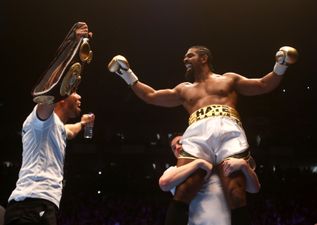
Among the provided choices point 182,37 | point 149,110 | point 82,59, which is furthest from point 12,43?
point 149,110

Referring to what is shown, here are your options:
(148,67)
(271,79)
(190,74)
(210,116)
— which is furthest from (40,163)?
(148,67)

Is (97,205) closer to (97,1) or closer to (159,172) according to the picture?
(159,172)

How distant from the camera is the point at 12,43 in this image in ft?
23.7

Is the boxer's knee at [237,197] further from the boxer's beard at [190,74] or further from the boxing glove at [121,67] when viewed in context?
the boxing glove at [121,67]

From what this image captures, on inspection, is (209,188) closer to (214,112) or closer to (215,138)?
(215,138)

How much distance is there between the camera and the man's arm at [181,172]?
7.88ft

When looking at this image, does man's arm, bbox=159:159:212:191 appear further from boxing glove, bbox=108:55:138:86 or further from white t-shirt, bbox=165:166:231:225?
boxing glove, bbox=108:55:138:86

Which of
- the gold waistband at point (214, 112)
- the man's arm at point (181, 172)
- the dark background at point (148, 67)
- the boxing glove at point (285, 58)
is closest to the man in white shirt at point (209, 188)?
the man's arm at point (181, 172)

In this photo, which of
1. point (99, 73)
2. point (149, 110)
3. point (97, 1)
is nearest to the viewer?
point (97, 1)

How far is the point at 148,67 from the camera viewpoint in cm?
874

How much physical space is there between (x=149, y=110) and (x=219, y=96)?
11.1m

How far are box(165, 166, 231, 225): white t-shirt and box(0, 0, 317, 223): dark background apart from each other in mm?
3861

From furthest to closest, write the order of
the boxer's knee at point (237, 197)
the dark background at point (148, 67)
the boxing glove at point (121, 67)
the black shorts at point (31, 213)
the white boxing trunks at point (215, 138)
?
the dark background at point (148, 67)
the boxing glove at point (121, 67)
the white boxing trunks at point (215, 138)
the boxer's knee at point (237, 197)
the black shorts at point (31, 213)

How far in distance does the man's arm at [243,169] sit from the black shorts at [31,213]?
0.95 meters
